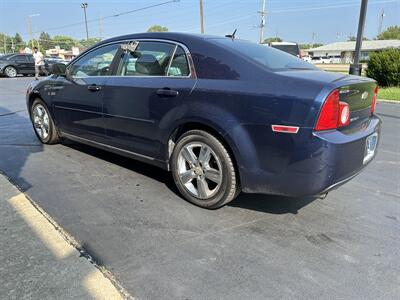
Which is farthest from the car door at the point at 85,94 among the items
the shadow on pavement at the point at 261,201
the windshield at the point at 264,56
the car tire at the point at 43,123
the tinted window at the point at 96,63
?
the windshield at the point at 264,56

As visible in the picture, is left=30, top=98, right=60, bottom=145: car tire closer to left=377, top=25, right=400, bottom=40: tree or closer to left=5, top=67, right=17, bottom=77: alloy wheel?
left=5, top=67, right=17, bottom=77: alloy wheel

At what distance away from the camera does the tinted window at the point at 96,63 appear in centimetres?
431

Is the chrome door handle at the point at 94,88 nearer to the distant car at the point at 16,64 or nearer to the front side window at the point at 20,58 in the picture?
the distant car at the point at 16,64

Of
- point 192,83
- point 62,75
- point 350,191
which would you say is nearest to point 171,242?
point 192,83

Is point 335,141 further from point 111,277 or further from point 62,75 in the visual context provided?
point 62,75

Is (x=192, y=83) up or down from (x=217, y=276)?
up

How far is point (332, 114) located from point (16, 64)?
81.2 ft

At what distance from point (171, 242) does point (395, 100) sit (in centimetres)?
1172

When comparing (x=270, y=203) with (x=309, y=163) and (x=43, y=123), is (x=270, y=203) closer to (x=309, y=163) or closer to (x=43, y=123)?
(x=309, y=163)

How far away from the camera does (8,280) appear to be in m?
2.32

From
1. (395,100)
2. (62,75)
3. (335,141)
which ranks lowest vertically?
(395,100)

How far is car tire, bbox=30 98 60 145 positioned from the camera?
5422 millimetres

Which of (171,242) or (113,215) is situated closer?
(171,242)

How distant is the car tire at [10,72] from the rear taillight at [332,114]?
80.5 ft
